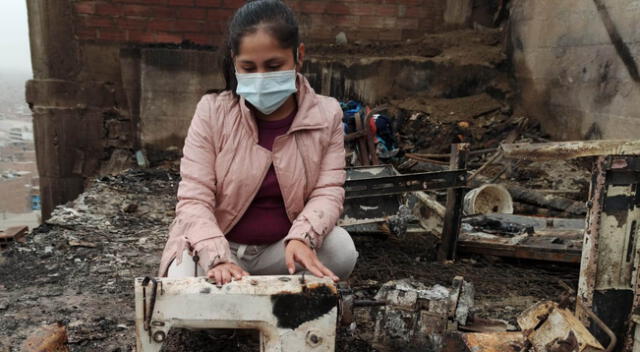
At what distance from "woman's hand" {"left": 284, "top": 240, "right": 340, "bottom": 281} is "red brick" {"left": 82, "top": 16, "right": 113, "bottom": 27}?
436 cm

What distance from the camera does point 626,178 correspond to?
1502 mm

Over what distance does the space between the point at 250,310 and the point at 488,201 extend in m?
3.01

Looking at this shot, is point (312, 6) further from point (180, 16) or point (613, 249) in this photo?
point (613, 249)

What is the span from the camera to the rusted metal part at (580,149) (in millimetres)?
1460

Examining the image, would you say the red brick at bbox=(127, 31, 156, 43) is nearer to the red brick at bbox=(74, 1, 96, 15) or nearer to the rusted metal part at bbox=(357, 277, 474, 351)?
the red brick at bbox=(74, 1, 96, 15)

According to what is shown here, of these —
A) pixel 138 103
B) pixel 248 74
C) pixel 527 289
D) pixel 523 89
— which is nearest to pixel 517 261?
pixel 527 289

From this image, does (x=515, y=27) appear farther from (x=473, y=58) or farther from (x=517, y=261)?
(x=517, y=261)

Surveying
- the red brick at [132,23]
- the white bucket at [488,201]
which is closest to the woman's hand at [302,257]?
the white bucket at [488,201]

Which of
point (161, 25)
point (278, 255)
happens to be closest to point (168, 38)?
point (161, 25)

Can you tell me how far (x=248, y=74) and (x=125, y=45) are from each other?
393 centimetres

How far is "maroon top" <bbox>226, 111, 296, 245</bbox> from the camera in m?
1.91

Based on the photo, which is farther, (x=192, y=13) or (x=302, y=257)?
(x=192, y=13)

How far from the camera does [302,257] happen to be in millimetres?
1644

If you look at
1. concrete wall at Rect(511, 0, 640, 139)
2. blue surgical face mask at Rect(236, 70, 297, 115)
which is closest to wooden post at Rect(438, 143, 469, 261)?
blue surgical face mask at Rect(236, 70, 297, 115)
